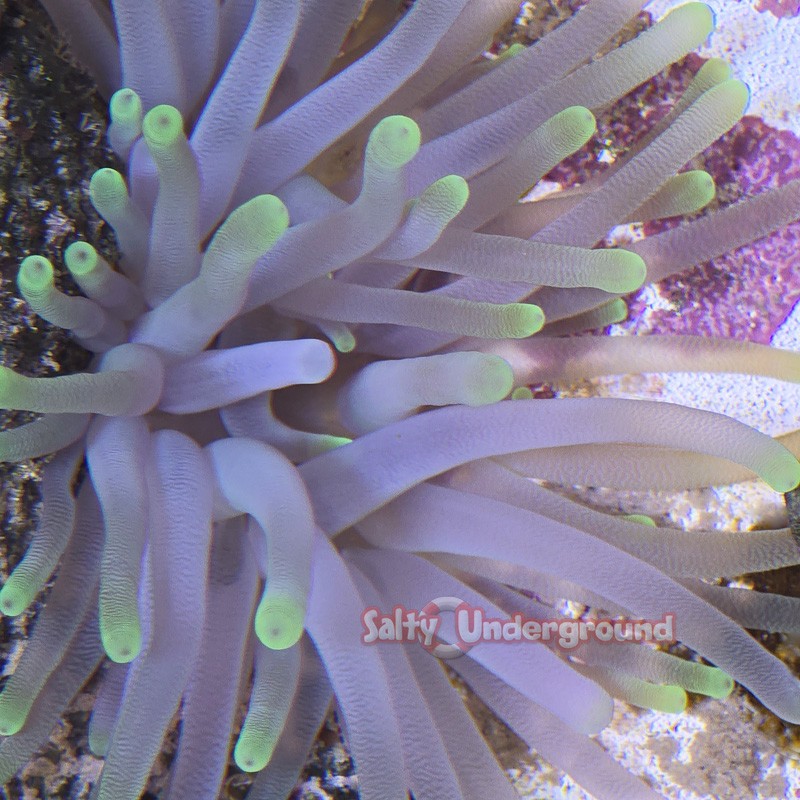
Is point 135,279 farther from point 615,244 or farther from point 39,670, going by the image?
point 615,244

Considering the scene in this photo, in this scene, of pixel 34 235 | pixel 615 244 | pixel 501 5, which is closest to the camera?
pixel 34 235

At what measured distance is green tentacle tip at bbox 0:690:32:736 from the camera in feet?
2.88

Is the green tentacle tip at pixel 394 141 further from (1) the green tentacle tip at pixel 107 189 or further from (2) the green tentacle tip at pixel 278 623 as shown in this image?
(2) the green tentacle tip at pixel 278 623

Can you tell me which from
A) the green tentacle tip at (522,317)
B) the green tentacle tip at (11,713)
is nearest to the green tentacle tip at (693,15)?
the green tentacle tip at (522,317)

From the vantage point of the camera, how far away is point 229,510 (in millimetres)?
939

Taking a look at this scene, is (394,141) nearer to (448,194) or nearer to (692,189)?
(448,194)

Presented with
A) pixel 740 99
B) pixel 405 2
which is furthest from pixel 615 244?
pixel 405 2

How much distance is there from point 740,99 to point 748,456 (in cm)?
47

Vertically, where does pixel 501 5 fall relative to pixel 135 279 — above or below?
above

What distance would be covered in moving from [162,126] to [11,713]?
0.68 meters

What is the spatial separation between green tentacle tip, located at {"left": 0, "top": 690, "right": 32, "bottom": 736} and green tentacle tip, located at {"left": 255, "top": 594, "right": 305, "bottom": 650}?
0.34 meters

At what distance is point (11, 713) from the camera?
2.90 ft

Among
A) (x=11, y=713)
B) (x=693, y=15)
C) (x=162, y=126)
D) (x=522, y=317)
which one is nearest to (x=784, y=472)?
(x=522, y=317)

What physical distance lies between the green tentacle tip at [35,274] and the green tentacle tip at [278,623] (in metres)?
0.41
